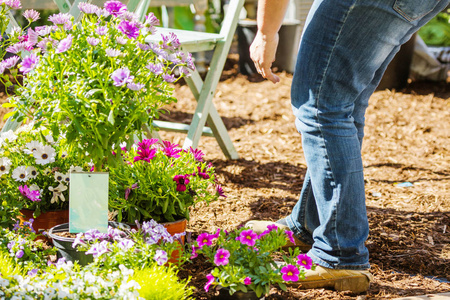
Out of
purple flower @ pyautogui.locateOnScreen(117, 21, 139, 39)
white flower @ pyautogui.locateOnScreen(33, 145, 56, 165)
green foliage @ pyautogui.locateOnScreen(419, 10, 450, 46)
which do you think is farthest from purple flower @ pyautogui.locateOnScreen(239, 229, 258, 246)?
green foliage @ pyautogui.locateOnScreen(419, 10, 450, 46)

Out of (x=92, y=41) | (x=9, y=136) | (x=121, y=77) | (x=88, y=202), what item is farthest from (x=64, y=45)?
(x=9, y=136)

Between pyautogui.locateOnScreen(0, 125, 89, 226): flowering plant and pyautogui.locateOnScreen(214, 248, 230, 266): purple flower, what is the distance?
66cm

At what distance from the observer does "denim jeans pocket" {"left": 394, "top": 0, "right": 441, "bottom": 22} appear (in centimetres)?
158

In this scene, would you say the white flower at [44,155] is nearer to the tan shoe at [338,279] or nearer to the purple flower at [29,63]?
the purple flower at [29,63]

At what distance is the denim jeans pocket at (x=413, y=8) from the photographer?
Answer: 1581 millimetres

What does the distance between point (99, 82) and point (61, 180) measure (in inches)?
22.1

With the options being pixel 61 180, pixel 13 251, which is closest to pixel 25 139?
pixel 61 180

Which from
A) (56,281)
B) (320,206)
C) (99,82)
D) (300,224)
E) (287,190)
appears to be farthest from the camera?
(287,190)

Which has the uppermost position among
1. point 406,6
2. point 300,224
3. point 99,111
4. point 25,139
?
point 406,6

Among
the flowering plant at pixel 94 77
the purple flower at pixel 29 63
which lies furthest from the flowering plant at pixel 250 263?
the purple flower at pixel 29 63

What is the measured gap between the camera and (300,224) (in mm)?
2104

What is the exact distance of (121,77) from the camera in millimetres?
1483

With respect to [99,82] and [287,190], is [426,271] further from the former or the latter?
[99,82]

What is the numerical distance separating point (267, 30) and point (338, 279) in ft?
2.72
